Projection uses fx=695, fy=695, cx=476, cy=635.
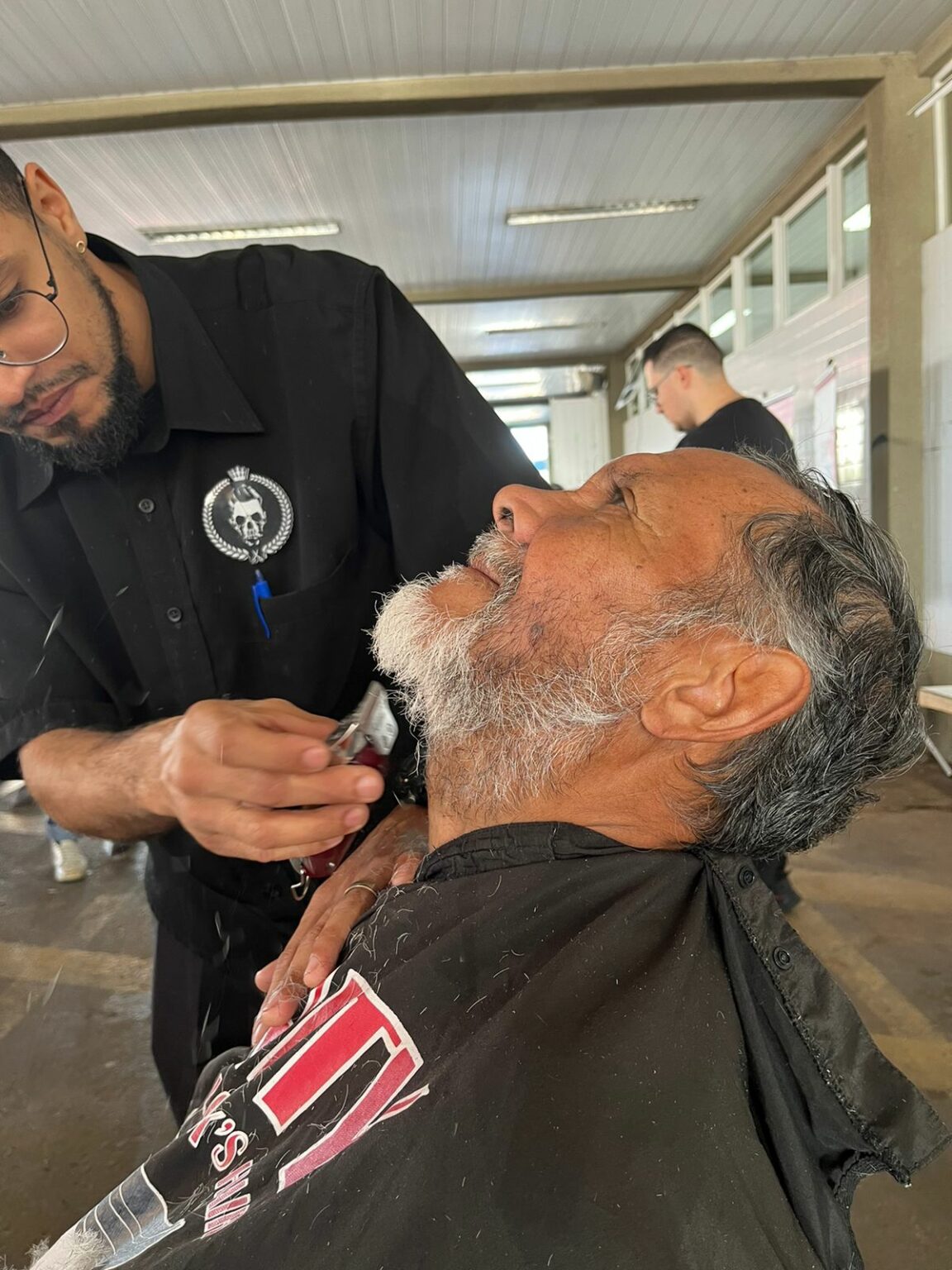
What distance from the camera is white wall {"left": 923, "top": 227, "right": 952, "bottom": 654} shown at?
3354 mm

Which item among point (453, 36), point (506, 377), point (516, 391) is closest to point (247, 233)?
point (453, 36)

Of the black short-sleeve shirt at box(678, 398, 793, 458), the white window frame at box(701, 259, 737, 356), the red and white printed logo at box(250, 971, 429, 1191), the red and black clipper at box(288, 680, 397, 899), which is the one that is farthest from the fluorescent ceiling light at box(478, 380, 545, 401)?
the red and white printed logo at box(250, 971, 429, 1191)

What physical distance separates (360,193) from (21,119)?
2.53 m

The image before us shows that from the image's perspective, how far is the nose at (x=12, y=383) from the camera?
78 centimetres

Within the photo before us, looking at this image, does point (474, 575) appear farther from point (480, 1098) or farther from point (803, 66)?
point (803, 66)

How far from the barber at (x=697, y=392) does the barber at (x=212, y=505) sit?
1.20m

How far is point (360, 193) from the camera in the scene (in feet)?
12.2

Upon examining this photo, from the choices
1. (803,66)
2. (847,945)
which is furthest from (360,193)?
(847,945)

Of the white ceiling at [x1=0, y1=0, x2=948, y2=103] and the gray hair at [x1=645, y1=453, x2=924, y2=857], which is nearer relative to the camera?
the gray hair at [x1=645, y1=453, x2=924, y2=857]

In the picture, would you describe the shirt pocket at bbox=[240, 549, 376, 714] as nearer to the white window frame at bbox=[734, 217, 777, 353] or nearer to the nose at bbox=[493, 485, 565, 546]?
the nose at bbox=[493, 485, 565, 546]

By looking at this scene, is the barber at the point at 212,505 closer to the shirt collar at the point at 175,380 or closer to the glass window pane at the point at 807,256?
the shirt collar at the point at 175,380

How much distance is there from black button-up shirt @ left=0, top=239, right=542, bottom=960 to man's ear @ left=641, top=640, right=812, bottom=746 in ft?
1.19

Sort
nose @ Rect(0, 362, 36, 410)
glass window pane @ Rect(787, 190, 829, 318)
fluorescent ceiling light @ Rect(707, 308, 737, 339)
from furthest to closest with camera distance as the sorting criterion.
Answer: fluorescent ceiling light @ Rect(707, 308, 737, 339) → glass window pane @ Rect(787, 190, 829, 318) → nose @ Rect(0, 362, 36, 410)

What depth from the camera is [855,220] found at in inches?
151
